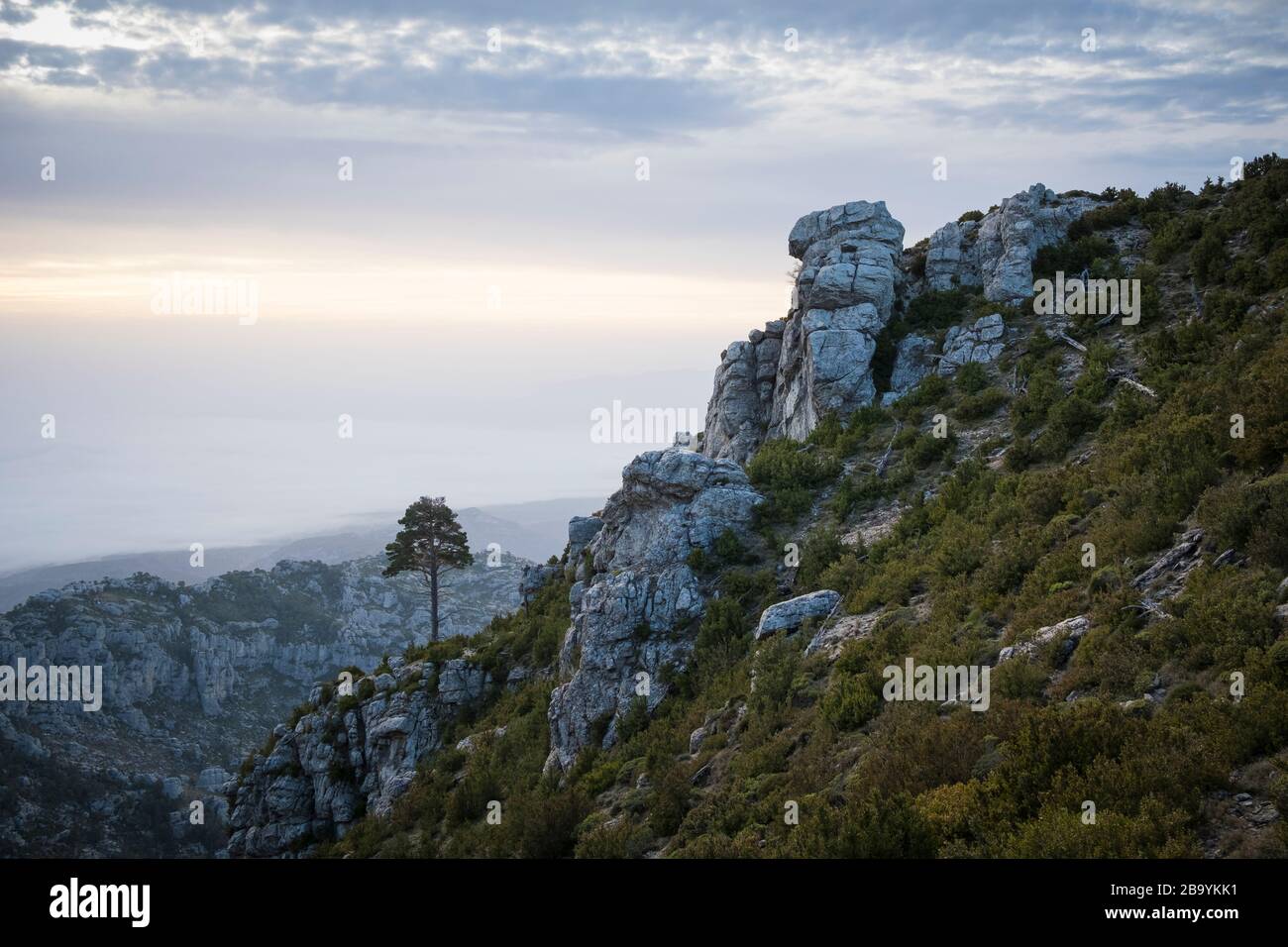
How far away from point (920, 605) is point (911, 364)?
1867 centimetres

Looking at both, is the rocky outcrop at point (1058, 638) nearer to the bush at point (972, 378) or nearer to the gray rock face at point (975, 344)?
the bush at point (972, 378)

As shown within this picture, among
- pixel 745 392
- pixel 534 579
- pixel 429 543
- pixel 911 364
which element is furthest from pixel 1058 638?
pixel 429 543

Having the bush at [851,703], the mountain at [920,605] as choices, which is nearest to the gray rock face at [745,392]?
the mountain at [920,605]

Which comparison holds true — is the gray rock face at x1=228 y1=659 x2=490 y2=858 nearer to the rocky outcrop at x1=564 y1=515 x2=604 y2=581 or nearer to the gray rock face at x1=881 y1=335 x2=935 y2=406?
the rocky outcrop at x1=564 y1=515 x2=604 y2=581

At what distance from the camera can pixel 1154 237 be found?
36.2 m

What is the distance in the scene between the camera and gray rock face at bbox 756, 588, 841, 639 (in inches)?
920

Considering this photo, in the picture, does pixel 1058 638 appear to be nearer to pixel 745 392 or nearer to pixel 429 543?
pixel 745 392

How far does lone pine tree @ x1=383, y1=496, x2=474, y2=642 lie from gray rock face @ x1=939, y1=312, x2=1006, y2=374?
2804cm

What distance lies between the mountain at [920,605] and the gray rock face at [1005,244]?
0.16m

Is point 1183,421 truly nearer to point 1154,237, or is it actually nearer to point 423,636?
point 1154,237

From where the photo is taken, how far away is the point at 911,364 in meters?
37.1

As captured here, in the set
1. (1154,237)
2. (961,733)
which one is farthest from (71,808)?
(1154,237)

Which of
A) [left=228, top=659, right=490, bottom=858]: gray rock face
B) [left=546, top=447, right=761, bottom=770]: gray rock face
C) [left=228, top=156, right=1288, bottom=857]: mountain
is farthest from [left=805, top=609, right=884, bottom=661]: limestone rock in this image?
[left=228, top=659, right=490, bottom=858]: gray rock face

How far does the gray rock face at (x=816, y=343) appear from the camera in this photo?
36.9 metres
